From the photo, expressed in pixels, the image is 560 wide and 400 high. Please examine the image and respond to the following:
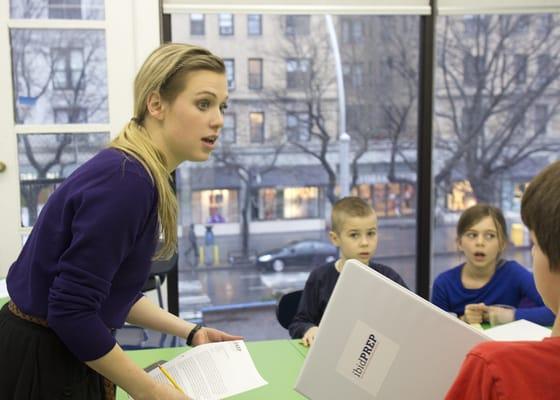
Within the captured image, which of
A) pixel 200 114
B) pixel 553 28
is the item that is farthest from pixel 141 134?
pixel 553 28

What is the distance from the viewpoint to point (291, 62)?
3.24m

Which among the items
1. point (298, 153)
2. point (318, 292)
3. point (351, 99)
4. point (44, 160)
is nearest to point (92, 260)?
point (318, 292)

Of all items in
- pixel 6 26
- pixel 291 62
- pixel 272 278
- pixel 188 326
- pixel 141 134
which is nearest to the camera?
pixel 141 134

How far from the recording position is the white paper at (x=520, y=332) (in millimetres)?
1767

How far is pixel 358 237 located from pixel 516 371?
137cm

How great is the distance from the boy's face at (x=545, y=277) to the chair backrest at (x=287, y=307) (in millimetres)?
1492

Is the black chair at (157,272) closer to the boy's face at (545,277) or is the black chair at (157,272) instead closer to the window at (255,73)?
the window at (255,73)

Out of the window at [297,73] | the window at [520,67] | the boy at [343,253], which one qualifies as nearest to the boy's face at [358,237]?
the boy at [343,253]

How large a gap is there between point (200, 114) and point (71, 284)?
417 millimetres

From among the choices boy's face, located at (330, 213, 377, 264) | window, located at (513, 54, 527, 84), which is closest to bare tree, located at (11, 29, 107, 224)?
boy's face, located at (330, 213, 377, 264)

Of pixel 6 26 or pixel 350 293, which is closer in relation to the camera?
pixel 350 293

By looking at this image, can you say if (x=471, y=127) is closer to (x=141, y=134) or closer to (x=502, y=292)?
(x=502, y=292)

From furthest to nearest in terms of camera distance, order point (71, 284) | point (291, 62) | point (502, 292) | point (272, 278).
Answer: point (272, 278), point (291, 62), point (502, 292), point (71, 284)

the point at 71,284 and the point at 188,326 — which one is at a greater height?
the point at 71,284
